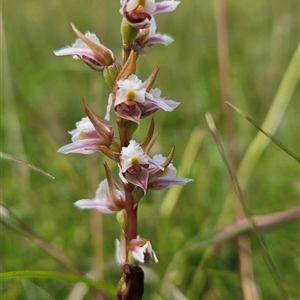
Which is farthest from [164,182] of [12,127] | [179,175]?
[12,127]

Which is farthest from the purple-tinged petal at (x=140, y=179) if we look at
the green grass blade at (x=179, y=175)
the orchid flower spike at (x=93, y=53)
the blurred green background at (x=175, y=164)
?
the green grass blade at (x=179, y=175)

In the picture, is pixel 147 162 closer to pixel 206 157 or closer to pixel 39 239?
pixel 39 239

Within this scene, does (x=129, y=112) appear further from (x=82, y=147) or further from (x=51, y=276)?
(x=51, y=276)

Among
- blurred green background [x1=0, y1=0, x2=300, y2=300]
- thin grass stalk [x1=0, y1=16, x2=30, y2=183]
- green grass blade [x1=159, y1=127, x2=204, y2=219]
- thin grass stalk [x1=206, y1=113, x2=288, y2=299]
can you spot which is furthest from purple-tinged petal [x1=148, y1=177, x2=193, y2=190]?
thin grass stalk [x1=0, y1=16, x2=30, y2=183]

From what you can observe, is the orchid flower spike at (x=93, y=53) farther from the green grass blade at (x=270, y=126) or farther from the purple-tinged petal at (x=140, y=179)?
the green grass blade at (x=270, y=126)

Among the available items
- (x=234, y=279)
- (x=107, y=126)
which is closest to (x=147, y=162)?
(x=107, y=126)

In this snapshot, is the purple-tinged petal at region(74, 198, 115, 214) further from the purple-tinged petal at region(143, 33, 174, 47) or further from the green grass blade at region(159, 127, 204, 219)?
the green grass blade at region(159, 127, 204, 219)
